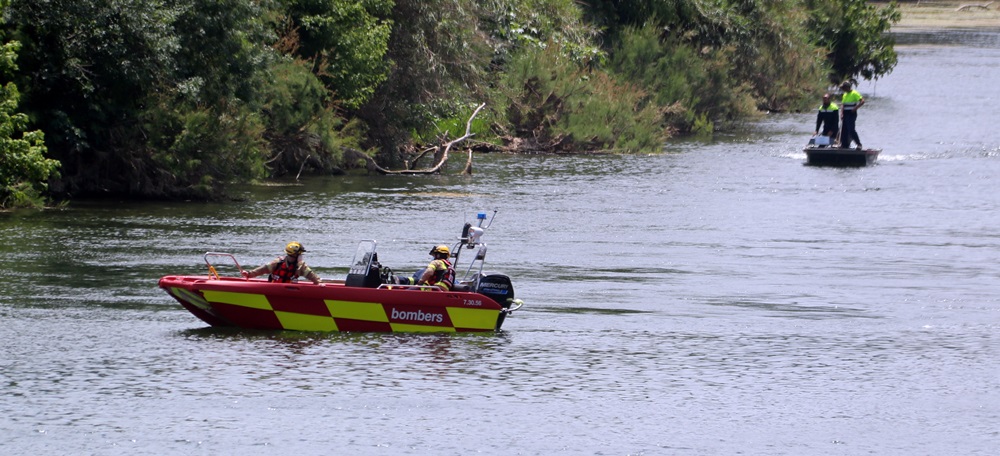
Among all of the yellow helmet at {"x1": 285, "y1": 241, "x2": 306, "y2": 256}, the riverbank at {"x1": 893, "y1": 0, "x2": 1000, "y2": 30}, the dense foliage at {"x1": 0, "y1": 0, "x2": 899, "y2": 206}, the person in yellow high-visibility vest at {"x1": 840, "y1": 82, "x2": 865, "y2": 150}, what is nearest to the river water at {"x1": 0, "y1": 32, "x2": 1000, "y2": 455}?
the yellow helmet at {"x1": 285, "y1": 241, "x2": 306, "y2": 256}

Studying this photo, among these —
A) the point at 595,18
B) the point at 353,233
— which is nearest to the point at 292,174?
the point at 353,233

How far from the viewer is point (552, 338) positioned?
69.2 feet

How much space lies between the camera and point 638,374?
19.4 m

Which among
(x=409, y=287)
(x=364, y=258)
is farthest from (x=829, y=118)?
(x=364, y=258)

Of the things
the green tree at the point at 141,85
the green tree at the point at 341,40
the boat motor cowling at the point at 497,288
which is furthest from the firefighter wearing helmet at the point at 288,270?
the green tree at the point at 341,40

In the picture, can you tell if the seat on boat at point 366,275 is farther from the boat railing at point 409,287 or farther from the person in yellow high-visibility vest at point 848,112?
the person in yellow high-visibility vest at point 848,112

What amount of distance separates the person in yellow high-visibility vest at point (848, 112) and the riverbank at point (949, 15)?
71649mm

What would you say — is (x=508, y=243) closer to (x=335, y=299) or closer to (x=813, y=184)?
(x=335, y=299)

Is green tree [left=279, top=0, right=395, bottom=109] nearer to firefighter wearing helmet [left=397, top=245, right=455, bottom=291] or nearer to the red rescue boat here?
the red rescue boat

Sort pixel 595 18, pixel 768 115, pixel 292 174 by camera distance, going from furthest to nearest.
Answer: pixel 768 115 < pixel 595 18 < pixel 292 174

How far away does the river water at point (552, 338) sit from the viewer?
55.3ft

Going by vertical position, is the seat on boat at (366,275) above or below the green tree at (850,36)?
below

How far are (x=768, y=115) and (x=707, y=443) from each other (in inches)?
1952

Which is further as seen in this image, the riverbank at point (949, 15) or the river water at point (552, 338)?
the riverbank at point (949, 15)
